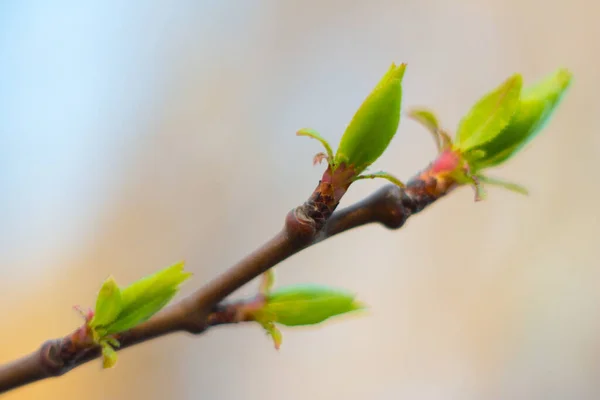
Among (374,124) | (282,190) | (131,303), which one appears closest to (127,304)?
(131,303)

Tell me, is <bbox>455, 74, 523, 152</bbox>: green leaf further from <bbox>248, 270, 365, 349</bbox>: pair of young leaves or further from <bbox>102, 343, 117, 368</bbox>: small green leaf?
<bbox>102, 343, 117, 368</bbox>: small green leaf

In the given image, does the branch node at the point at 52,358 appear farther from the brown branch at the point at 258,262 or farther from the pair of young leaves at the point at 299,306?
the pair of young leaves at the point at 299,306

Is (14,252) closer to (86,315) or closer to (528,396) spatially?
(86,315)

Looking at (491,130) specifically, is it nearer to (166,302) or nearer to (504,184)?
(504,184)

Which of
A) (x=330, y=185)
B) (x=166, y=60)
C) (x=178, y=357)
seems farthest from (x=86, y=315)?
(x=166, y=60)

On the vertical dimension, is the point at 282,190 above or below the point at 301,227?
above

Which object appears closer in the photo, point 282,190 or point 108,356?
point 108,356
